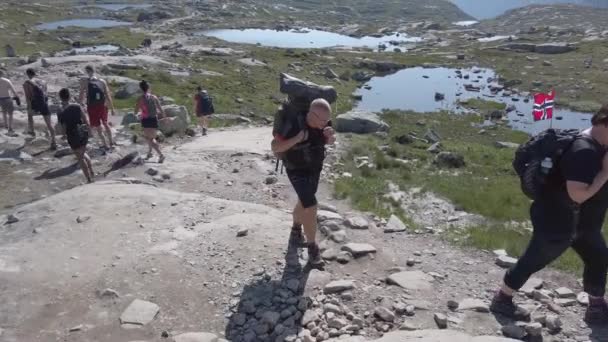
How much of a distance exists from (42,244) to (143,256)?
6.88ft

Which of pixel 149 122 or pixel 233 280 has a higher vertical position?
pixel 149 122

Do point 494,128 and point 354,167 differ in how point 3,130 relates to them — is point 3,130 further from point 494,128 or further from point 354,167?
point 494,128

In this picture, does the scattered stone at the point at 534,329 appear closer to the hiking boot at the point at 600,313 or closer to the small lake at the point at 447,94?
the hiking boot at the point at 600,313

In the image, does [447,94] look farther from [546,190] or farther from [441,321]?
[546,190]

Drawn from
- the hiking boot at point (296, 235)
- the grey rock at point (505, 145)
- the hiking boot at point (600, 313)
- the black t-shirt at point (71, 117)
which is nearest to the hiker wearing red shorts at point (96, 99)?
the black t-shirt at point (71, 117)

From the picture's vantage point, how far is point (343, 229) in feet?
33.9

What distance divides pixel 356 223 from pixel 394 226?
941mm

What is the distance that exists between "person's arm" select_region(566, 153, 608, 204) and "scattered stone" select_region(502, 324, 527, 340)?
80.4 inches

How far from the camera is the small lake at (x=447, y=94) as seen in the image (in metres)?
39.4

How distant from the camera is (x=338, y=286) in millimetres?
7953

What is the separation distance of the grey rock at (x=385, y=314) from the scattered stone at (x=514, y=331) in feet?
4.86

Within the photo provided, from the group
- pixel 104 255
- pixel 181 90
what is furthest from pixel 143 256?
pixel 181 90

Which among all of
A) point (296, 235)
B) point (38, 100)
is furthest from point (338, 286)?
point (38, 100)

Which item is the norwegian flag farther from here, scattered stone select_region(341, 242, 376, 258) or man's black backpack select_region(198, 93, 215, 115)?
scattered stone select_region(341, 242, 376, 258)
